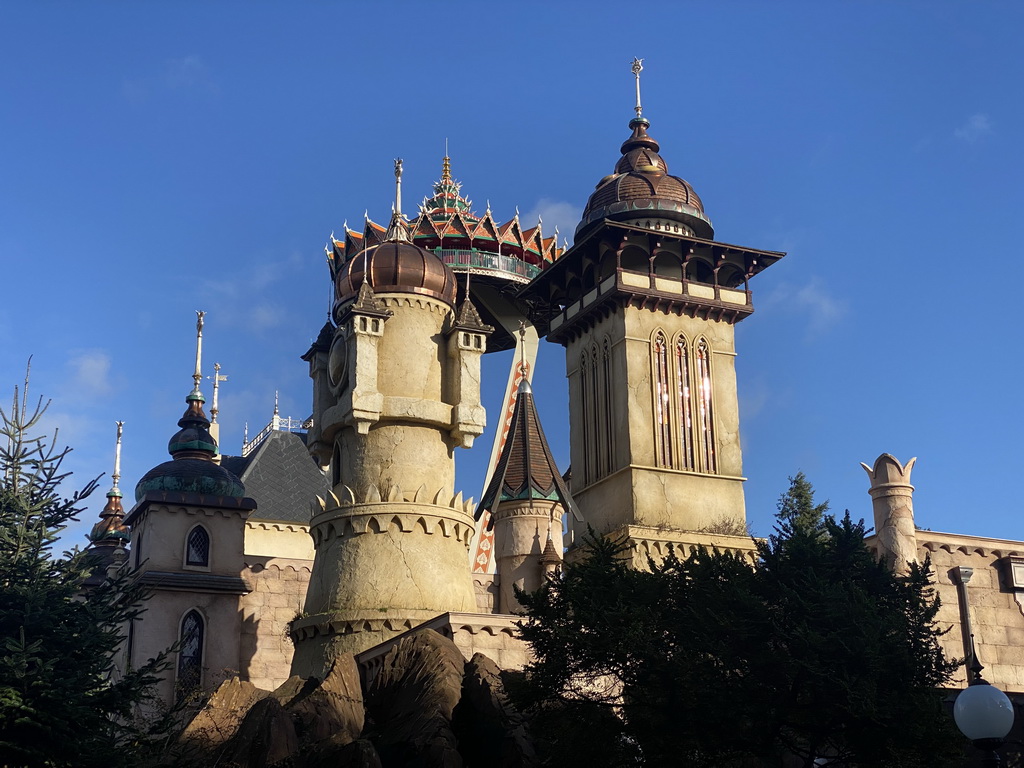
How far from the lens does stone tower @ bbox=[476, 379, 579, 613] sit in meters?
39.1

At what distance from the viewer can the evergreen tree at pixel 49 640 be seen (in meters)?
22.2

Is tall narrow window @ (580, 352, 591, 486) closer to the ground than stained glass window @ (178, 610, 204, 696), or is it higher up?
higher up

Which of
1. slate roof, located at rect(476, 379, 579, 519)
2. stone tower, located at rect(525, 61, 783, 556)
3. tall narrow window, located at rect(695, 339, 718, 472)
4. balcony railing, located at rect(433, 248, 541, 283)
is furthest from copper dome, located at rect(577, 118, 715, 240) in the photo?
balcony railing, located at rect(433, 248, 541, 283)

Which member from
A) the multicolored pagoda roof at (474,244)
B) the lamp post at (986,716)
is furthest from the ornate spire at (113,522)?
the lamp post at (986,716)

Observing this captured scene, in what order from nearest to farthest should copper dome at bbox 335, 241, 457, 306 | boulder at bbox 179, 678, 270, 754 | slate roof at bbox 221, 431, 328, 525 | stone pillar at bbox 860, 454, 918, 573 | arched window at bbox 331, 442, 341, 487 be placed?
1. boulder at bbox 179, 678, 270, 754
2. arched window at bbox 331, 442, 341, 487
3. copper dome at bbox 335, 241, 457, 306
4. stone pillar at bbox 860, 454, 918, 573
5. slate roof at bbox 221, 431, 328, 525

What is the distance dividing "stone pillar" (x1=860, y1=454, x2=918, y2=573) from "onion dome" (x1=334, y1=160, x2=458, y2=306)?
13.1 m

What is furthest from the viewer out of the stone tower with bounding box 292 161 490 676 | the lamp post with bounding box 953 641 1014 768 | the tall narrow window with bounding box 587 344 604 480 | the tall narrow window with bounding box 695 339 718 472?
the tall narrow window with bounding box 587 344 604 480

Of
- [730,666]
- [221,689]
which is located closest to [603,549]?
[730,666]

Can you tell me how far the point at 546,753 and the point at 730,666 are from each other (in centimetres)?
384

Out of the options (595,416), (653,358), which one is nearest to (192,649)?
(595,416)

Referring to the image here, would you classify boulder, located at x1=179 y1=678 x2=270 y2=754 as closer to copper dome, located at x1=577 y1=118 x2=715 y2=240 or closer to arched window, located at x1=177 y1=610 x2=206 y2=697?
arched window, located at x1=177 y1=610 x2=206 y2=697

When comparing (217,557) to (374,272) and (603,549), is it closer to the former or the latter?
(374,272)

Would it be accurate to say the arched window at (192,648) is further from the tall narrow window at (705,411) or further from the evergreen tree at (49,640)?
the tall narrow window at (705,411)

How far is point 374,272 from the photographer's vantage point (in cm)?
3469
